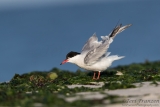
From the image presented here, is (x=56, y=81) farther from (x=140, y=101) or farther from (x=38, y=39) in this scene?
(x=38, y=39)

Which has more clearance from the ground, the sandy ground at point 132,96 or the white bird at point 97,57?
the white bird at point 97,57

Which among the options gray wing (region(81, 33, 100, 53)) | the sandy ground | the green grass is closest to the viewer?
the green grass

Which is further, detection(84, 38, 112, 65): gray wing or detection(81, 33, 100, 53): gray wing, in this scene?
detection(81, 33, 100, 53): gray wing

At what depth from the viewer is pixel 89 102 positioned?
7508mm

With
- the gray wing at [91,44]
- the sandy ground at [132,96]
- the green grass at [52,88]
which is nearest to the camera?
the green grass at [52,88]

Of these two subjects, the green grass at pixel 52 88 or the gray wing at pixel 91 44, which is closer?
the green grass at pixel 52 88

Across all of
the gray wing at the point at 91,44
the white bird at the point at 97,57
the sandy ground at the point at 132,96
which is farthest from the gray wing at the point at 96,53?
the sandy ground at the point at 132,96

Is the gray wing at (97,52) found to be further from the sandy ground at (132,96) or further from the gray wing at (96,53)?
the sandy ground at (132,96)

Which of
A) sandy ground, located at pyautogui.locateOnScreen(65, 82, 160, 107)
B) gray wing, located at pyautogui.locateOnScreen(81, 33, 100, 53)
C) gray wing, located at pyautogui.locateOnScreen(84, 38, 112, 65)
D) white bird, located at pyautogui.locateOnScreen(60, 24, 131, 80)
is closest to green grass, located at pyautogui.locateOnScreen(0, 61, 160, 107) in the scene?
sandy ground, located at pyautogui.locateOnScreen(65, 82, 160, 107)

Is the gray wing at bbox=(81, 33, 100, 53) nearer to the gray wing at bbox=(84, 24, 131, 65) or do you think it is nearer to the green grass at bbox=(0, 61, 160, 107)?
the gray wing at bbox=(84, 24, 131, 65)

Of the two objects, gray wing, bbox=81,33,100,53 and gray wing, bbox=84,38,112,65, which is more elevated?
gray wing, bbox=81,33,100,53

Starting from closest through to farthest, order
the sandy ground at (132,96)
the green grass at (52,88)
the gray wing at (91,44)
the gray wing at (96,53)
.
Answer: the green grass at (52,88) < the sandy ground at (132,96) < the gray wing at (96,53) < the gray wing at (91,44)

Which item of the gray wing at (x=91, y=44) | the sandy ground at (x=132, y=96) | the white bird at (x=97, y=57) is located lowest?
the sandy ground at (x=132, y=96)

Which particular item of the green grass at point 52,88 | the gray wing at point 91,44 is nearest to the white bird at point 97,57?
the gray wing at point 91,44
